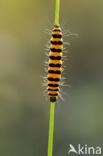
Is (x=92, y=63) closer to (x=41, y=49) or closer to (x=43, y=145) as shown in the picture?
(x=41, y=49)

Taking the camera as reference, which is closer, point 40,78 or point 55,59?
point 55,59

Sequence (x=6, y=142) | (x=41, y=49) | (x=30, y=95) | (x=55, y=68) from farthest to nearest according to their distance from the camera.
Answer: (x=41, y=49), (x=30, y=95), (x=6, y=142), (x=55, y=68)

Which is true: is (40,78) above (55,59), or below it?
above

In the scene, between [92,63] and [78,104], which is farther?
[92,63]

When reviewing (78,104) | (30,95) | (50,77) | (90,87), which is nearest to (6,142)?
(30,95)

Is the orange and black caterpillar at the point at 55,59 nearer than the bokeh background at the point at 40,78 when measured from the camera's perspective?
Yes

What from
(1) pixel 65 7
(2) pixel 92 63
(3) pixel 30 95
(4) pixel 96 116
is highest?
(1) pixel 65 7

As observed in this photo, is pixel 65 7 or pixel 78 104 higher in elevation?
pixel 65 7

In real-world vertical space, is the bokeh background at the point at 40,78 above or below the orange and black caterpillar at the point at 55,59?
above
